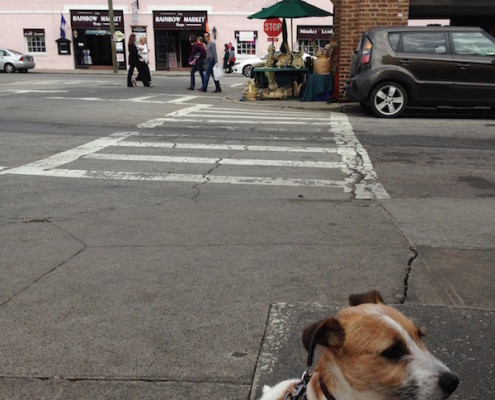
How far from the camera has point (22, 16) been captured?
4500cm

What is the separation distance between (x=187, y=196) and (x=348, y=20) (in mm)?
11417

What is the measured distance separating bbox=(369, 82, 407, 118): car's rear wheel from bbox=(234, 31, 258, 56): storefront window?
32462mm

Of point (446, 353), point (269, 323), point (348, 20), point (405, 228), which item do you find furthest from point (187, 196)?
point (348, 20)

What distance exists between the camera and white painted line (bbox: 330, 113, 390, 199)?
7.17m

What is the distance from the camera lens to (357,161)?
8969 mm

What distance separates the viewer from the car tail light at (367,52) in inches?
535

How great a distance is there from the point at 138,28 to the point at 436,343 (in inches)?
1767

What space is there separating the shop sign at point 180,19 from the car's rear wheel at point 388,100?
1310 inches

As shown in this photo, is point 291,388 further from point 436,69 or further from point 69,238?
point 436,69

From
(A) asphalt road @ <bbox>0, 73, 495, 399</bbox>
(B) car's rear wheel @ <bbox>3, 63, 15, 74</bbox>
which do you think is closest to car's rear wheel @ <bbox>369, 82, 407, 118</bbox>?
(A) asphalt road @ <bbox>0, 73, 495, 399</bbox>

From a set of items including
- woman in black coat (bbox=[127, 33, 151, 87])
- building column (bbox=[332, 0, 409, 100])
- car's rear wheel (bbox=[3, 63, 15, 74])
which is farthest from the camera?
car's rear wheel (bbox=[3, 63, 15, 74])

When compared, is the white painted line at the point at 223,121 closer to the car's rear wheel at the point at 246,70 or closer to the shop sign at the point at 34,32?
the car's rear wheel at the point at 246,70

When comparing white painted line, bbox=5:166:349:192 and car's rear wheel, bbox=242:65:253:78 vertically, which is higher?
car's rear wheel, bbox=242:65:253:78

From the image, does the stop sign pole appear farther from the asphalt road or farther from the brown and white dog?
the brown and white dog
